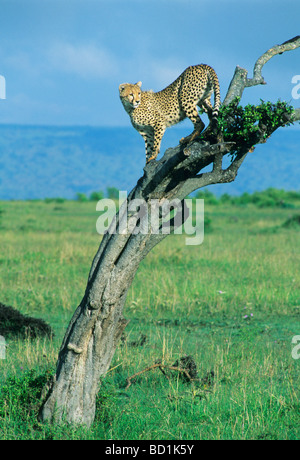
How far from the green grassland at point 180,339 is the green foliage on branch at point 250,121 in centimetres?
263

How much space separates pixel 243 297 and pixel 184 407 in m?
6.05

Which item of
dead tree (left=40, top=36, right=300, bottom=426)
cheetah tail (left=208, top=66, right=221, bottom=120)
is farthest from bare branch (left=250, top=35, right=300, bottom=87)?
dead tree (left=40, top=36, right=300, bottom=426)

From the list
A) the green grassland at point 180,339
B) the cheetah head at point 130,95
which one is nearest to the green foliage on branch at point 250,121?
the cheetah head at point 130,95

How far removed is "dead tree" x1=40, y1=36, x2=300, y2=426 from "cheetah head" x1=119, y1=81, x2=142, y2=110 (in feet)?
4.77

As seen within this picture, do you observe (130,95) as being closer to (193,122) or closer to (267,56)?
(193,122)

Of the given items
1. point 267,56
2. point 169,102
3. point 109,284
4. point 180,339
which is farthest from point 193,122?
point 180,339

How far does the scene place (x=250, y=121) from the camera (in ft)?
18.2

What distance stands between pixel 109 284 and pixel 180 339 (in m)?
3.44

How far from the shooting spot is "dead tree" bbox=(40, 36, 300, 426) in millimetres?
5512

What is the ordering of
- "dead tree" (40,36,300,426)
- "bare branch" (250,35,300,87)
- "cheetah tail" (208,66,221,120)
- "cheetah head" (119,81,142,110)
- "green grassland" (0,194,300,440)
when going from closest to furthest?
"dead tree" (40,36,300,426), "green grassland" (0,194,300,440), "cheetah tail" (208,66,221,120), "bare branch" (250,35,300,87), "cheetah head" (119,81,142,110)

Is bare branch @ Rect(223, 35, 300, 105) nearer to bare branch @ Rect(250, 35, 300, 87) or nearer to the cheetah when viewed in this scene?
bare branch @ Rect(250, 35, 300, 87)

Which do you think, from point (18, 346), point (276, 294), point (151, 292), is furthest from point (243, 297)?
point (18, 346)

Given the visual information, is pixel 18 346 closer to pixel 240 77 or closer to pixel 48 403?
pixel 48 403

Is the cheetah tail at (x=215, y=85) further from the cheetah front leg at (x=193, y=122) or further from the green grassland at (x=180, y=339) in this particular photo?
the green grassland at (x=180, y=339)
